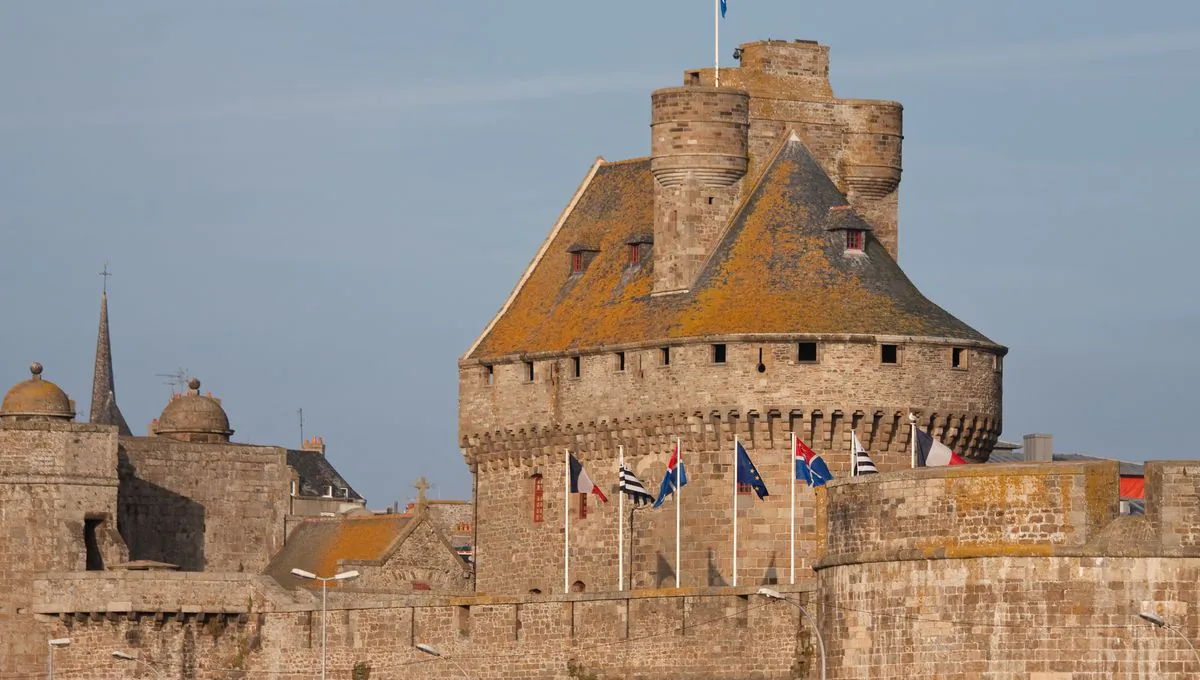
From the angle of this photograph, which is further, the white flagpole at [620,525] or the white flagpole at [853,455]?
the white flagpole at [620,525]

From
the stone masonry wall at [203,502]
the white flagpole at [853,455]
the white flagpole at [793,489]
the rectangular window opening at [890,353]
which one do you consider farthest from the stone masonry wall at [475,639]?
the rectangular window opening at [890,353]

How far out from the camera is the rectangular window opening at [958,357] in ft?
259

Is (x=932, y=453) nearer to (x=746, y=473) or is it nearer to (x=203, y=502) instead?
(x=746, y=473)

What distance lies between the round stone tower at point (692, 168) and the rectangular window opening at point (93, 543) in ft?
47.5

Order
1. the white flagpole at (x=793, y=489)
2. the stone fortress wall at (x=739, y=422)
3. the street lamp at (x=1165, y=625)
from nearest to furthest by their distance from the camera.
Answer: the street lamp at (x=1165, y=625) < the white flagpole at (x=793, y=489) < the stone fortress wall at (x=739, y=422)

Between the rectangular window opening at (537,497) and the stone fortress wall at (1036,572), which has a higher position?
the rectangular window opening at (537,497)

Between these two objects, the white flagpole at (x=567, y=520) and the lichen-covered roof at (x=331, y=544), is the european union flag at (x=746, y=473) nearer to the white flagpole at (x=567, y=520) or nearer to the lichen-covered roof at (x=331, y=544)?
the white flagpole at (x=567, y=520)

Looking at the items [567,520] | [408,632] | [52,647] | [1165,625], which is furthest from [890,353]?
[1165,625]

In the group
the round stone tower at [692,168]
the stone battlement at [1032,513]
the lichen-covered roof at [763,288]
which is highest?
the round stone tower at [692,168]

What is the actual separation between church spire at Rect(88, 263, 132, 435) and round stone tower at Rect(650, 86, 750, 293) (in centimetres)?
5156

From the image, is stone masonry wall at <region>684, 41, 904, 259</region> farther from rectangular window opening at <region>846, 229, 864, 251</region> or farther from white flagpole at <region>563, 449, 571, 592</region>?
white flagpole at <region>563, 449, 571, 592</region>

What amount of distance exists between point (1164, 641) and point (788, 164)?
28.1 m

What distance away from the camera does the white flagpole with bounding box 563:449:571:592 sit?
79.6m

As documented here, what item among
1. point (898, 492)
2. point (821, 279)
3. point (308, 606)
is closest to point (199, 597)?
point (308, 606)
